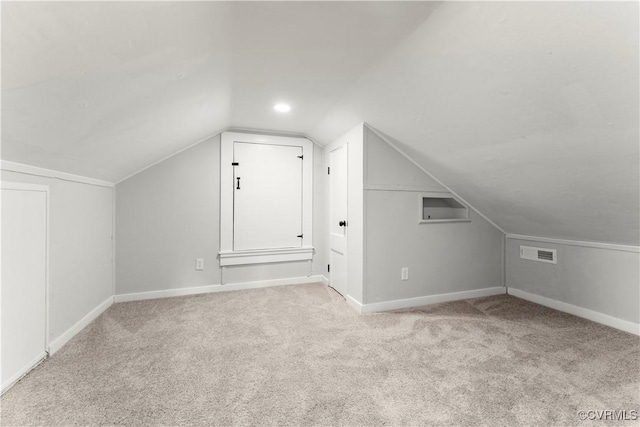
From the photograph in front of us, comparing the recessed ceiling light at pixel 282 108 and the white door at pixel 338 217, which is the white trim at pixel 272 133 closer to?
the white door at pixel 338 217

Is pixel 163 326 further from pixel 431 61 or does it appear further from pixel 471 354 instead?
pixel 431 61

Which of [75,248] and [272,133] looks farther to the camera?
[272,133]

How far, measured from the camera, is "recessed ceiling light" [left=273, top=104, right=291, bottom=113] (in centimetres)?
257

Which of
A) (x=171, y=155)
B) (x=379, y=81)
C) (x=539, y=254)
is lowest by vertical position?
(x=539, y=254)

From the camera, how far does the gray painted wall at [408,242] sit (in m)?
2.71

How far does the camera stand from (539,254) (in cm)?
298

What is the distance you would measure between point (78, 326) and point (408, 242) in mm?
2922

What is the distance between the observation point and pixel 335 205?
3.35 metres

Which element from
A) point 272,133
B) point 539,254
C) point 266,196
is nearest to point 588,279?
point 539,254

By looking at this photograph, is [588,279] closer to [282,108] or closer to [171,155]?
[282,108]

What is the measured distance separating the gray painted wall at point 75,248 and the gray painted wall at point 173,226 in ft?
0.65

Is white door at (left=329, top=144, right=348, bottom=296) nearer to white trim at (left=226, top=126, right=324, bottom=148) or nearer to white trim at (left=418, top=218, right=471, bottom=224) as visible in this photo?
white trim at (left=226, top=126, right=324, bottom=148)

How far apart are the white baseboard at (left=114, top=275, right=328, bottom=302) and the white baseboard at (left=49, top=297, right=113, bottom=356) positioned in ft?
0.71

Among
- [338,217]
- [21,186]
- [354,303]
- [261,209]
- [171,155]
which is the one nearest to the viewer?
[21,186]
